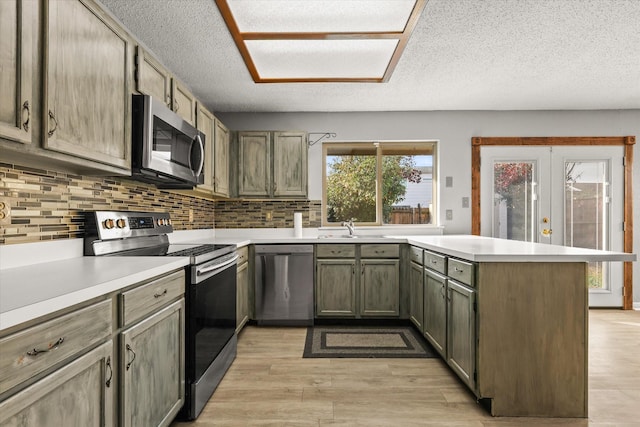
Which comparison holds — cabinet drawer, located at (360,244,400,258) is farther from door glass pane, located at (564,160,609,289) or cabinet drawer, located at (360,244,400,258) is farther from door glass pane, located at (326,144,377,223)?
door glass pane, located at (564,160,609,289)

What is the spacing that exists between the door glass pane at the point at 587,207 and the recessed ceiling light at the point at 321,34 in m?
2.76

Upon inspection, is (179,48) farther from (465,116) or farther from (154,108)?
(465,116)

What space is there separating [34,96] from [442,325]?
2569 millimetres

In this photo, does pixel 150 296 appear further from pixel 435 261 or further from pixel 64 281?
pixel 435 261

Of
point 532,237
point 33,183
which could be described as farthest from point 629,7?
point 33,183

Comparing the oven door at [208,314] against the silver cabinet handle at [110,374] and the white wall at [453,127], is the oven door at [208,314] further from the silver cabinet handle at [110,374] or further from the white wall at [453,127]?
the white wall at [453,127]

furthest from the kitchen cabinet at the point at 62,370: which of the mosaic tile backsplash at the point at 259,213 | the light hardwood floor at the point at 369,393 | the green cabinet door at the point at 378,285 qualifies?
the mosaic tile backsplash at the point at 259,213

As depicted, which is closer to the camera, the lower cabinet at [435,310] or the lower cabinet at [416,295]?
the lower cabinet at [435,310]

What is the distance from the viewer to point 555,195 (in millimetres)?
4391

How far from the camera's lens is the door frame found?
14.2 ft

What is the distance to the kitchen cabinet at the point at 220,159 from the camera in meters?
3.57

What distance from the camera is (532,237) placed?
173 inches

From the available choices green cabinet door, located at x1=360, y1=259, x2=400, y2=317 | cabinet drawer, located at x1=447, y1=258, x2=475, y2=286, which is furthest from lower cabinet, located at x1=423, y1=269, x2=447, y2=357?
green cabinet door, located at x1=360, y1=259, x2=400, y2=317

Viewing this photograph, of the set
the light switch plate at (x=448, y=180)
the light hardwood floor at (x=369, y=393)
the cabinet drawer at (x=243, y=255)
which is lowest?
the light hardwood floor at (x=369, y=393)
